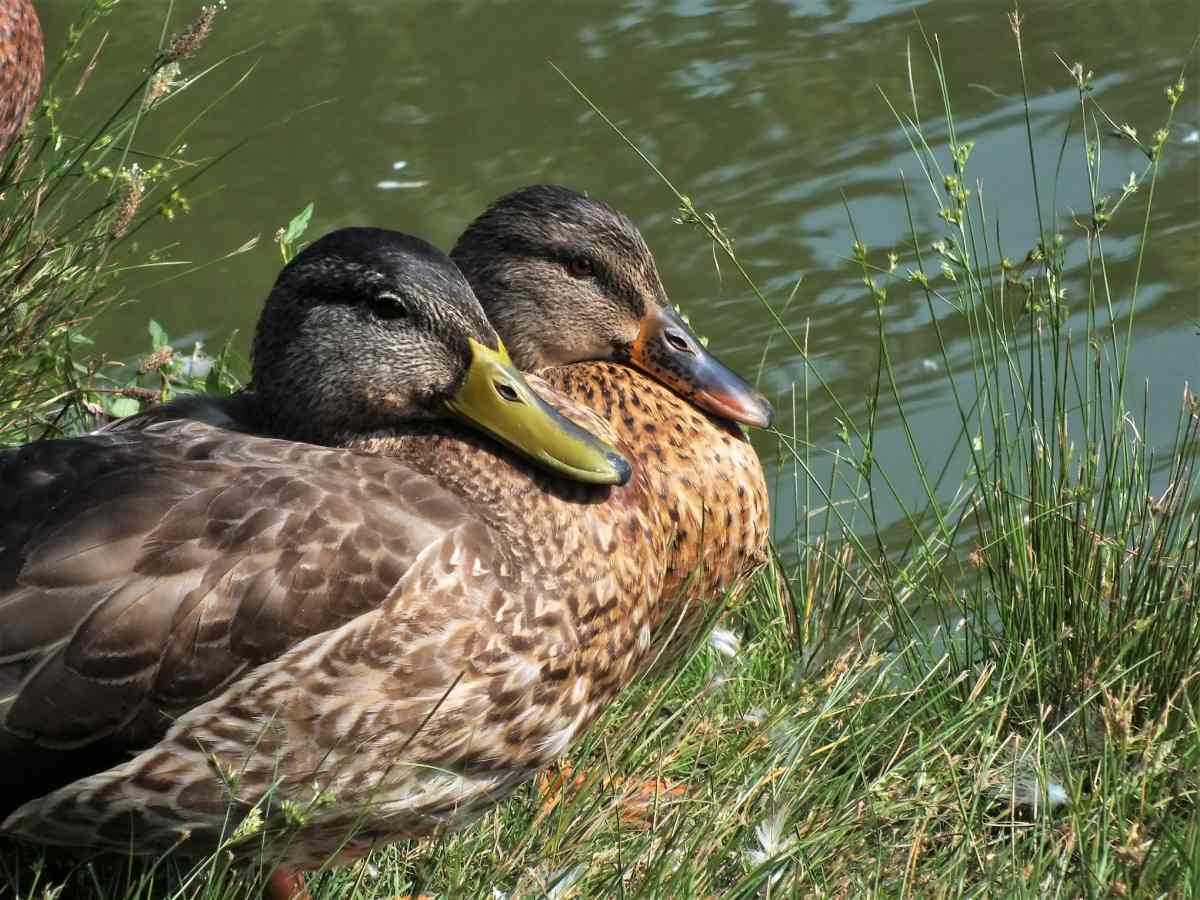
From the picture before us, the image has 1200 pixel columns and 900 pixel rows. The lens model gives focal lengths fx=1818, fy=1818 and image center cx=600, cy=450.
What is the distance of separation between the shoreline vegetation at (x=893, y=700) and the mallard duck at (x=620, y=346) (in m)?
0.24

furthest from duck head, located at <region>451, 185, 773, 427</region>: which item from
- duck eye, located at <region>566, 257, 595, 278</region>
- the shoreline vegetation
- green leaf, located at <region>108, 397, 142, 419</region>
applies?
green leaf, located at <region>108, 397, 142, 419</region>

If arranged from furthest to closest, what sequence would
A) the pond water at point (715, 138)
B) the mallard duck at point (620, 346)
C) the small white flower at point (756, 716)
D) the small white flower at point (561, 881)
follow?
the pond water at point (715, 138)
the mallard duck at point (620, 346)
the small white flower at point (756, 716)
the small white flower at point (561, 881)

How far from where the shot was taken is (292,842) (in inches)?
125

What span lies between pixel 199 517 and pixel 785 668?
62.5 inches

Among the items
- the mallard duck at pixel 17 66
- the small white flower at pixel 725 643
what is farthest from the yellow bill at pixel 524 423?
the mallard duck at pixel 17 66

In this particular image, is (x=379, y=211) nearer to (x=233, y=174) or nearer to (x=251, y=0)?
(x=233, y=174)

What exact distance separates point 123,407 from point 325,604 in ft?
6.03

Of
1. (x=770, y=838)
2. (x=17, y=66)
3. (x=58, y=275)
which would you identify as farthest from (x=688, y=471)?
(x=17, y=66)

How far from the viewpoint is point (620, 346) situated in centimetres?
442

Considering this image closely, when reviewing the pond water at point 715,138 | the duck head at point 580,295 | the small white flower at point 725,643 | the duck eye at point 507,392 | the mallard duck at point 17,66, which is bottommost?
the pond water at point 715,138

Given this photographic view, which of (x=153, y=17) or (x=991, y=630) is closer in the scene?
(x=991, y=630)

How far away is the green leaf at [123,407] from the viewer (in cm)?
471

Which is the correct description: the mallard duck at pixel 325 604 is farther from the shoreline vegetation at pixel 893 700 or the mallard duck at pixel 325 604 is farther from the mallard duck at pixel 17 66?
the mallard duck at pixel 17 66

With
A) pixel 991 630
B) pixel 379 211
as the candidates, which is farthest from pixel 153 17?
pixel 991 630
